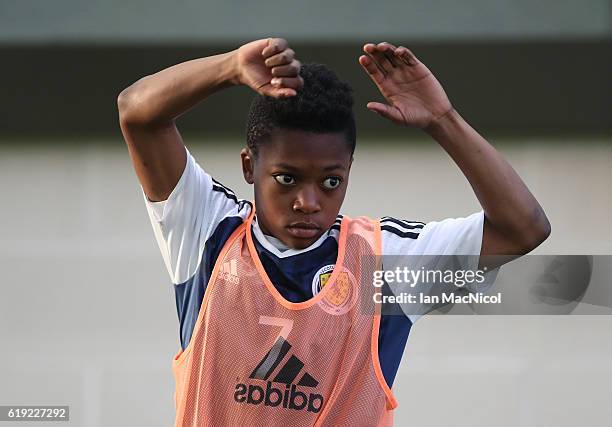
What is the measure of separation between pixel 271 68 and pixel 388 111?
0.76ft

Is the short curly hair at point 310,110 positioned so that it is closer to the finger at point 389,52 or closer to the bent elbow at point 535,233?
the finger at point 389,52

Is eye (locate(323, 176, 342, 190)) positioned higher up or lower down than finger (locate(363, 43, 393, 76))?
lower down

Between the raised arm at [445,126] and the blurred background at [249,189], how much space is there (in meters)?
1.86

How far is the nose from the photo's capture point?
1949 mm

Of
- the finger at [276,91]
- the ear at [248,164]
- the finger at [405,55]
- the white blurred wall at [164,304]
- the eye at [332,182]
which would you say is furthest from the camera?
the white blurred wall at [164,304]

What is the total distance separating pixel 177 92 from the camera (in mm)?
1902

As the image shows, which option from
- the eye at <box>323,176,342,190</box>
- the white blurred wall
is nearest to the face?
the eye at <box>323,176,342,190</box>

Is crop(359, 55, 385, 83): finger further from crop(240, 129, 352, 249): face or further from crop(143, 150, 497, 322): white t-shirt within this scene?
crop(143, 150, 497, 322): white t-shirt

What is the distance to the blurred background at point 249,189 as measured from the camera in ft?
12.4

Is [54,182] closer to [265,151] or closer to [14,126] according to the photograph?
[14,126]

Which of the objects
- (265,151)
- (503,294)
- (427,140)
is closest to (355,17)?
(427,140)

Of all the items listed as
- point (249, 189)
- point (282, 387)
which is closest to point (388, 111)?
point (282, 387)

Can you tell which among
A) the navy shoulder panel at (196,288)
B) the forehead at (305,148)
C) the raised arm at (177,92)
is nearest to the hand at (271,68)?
the raised arm at (177,92)

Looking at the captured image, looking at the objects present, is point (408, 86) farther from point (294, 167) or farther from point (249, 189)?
point (249, 189)
